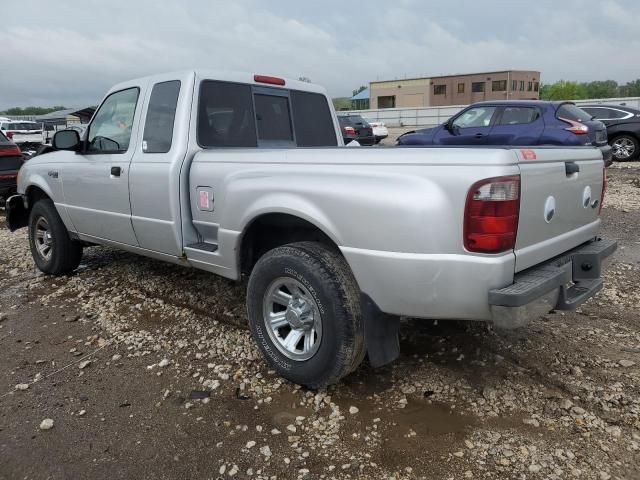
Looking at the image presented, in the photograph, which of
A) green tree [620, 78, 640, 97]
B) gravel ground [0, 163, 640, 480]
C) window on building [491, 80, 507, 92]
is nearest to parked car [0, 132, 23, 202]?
gravel ground [0, 163, 640, 480]

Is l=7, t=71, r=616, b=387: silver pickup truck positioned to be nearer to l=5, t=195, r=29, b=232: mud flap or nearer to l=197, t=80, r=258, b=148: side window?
l=197, t=80, r=258, b=148: side window

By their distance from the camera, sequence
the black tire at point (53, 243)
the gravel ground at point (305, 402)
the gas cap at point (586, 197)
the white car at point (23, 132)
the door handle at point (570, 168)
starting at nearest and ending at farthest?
the gravel ground at point (305, 402), the door handle at point (570, 168), the gas cap at point (586, 197), the black tire at point (53, 243), the white car at point (23, 132)

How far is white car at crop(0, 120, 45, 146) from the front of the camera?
2623 cm

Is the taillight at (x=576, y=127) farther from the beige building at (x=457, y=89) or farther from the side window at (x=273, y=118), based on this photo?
the beige building at (x=457, y=89)

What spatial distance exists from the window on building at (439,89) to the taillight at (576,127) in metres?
53.7

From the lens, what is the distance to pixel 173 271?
569 cm

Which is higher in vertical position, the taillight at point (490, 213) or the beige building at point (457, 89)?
the beige building at point (457, 89)

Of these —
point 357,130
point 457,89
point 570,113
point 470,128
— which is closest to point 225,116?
point 470,128

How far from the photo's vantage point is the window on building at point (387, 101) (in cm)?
6439

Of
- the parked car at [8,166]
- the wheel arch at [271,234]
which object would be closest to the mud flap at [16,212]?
the wheel arch at [271,234]

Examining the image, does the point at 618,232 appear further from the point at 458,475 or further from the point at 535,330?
the point at 458,475

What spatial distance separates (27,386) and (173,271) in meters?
2.43

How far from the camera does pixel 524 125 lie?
34.2 ft

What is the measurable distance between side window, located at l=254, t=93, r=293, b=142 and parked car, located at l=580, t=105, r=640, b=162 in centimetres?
1130
